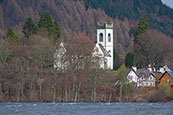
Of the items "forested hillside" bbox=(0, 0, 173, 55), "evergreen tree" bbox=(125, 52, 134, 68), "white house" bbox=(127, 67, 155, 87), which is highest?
"forested hillside" bbox=(0, 0, 173, 55)

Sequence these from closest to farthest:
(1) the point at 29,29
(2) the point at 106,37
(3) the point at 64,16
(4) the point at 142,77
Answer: (4) the point at 142,77 → (1) the point at 29,29 → (2) the point at 106,37 → (3) the point at 64,16

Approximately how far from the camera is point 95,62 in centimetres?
9062

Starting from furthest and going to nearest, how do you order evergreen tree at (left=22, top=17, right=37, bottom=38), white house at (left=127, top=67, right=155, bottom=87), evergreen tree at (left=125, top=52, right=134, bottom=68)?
evergreen tree at (left=125, top=52, right=134, bottom=68) < evergreen tree at (left=22, top=17, right=37, bottom=38) < white house at (left=127, top=67, right=155, bottom=87)

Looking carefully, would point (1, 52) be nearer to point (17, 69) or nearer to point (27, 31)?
point (17, 69)

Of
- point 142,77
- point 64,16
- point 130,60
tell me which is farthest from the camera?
point 64,16

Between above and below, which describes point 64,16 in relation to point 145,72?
above

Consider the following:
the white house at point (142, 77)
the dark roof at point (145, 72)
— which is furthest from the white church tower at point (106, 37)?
the white house at point (142, 77)

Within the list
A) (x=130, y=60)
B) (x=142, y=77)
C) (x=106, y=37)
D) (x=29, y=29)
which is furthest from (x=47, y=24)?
(x=142, y=77)

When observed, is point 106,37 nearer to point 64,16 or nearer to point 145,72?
point 145,72

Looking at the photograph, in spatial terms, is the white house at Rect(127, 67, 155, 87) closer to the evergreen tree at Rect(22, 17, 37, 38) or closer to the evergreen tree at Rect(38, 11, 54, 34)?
the evergreen tree at Rect(38, 11, 54, 34)

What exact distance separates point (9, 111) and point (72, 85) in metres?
25.6

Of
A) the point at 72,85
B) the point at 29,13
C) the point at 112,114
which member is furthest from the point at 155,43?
the point at 29,13

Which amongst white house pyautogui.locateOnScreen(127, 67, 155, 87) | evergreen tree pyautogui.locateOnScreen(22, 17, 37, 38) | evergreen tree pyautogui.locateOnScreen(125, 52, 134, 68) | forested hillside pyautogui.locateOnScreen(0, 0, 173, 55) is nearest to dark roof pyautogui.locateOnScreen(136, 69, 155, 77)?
white house pyautogui.locateOnScreen(127, 67, 155, 87)

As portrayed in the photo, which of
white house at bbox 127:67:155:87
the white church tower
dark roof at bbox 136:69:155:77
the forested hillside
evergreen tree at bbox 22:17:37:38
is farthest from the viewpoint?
the forested hillside
